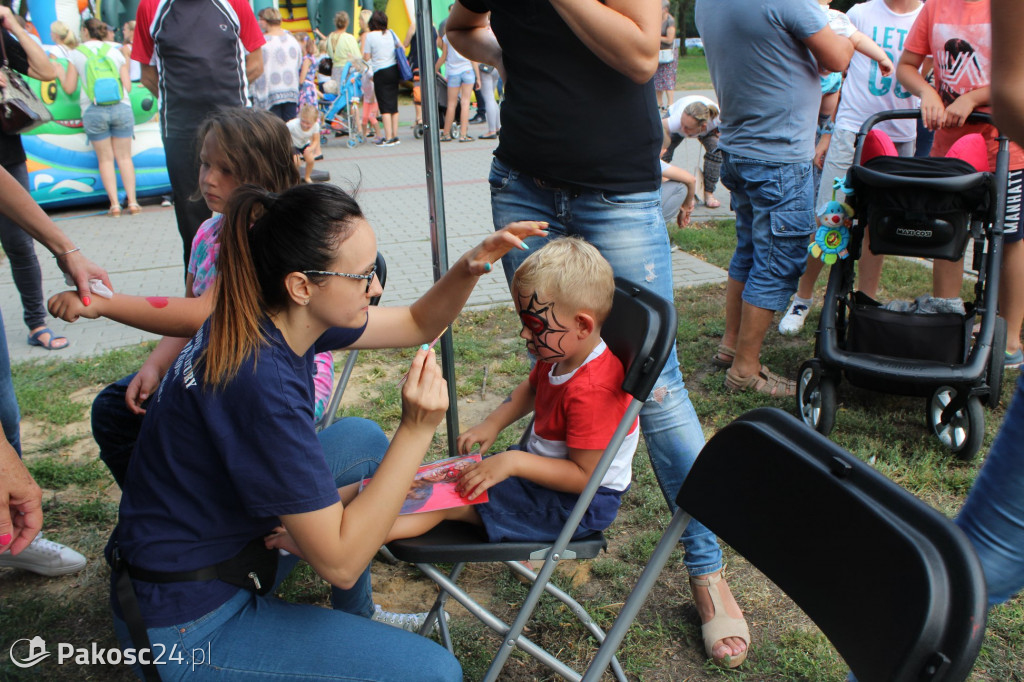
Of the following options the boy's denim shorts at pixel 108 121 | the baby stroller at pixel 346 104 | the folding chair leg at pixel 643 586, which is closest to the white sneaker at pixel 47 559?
the folding chair leg at pixel 643 586

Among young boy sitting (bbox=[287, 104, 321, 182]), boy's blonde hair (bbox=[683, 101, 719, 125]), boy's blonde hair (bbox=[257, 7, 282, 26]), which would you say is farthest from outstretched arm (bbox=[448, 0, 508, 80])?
boy's blonde hair (bbox=[257, 7, 282, 26])

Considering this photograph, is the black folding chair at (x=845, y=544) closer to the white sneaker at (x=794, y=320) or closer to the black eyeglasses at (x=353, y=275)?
the black eyeglasses at (x=353, y=275)

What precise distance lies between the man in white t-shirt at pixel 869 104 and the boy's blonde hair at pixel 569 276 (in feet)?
9.10

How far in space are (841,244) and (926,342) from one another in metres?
0.51

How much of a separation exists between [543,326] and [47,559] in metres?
1.93

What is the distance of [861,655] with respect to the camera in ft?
3.39

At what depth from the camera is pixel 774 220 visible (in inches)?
128

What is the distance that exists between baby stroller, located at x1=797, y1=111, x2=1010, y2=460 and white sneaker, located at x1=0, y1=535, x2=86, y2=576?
270 cm

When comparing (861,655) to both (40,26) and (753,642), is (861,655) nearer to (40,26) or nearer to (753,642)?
(753,642)

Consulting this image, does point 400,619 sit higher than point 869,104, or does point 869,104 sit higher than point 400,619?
point 869,104

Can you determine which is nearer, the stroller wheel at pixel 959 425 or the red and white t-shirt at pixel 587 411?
Answer: the red and white t-shirt at pixel 587 411

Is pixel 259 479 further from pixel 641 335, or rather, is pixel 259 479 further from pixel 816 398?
pixel 816 398

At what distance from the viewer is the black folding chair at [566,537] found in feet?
5.33

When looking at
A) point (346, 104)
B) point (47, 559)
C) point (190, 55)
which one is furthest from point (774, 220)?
point (346, 104)
